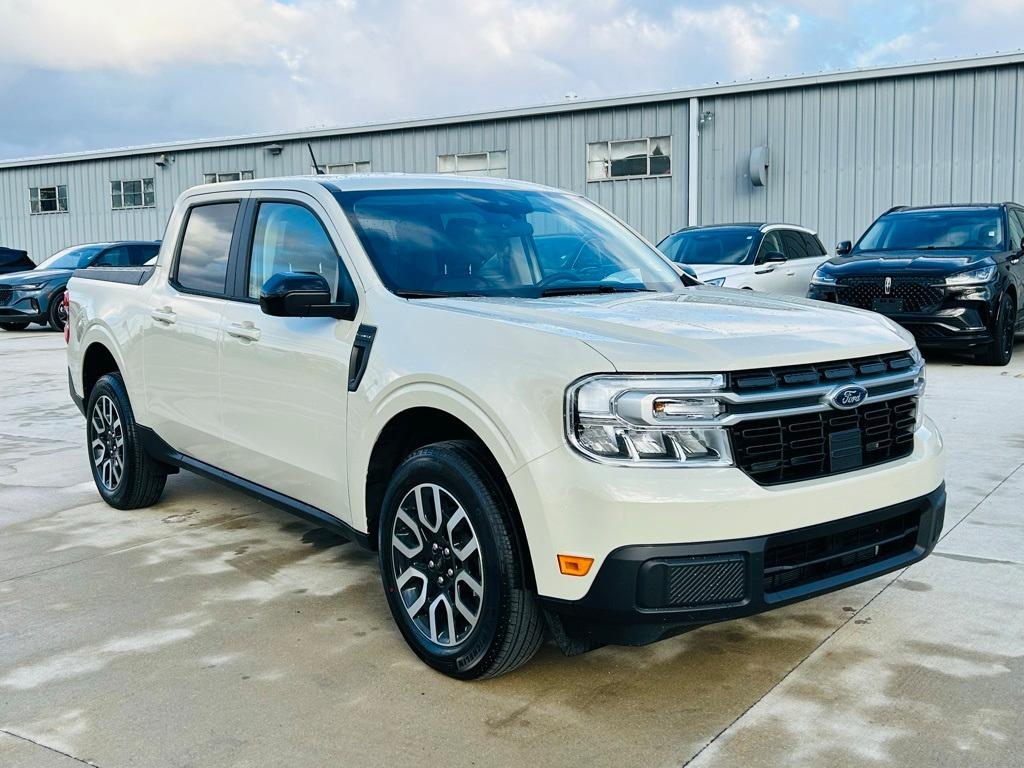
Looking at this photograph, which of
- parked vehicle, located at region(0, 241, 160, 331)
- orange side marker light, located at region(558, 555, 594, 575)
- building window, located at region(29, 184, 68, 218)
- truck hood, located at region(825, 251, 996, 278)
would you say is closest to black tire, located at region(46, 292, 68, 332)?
parked vehicle, located at region(0, 241, 160, 331)

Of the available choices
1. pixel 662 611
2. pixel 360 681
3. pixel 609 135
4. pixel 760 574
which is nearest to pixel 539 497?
pixel 662 611

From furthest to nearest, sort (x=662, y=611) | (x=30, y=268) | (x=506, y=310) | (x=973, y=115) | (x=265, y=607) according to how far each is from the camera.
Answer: (x=30, y=268) < (x=973, y=115) < (x=265, y=607) < (x=506, y=310) < (x=662, y=611)

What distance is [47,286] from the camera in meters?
18.7

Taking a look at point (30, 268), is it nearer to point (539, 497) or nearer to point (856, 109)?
point (856, 109)

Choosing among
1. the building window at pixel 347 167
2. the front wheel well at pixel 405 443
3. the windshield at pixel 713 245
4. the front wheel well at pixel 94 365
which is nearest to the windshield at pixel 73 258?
the building window at pixel 347 167

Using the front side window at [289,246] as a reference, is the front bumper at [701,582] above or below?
below

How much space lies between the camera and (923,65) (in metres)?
19.3

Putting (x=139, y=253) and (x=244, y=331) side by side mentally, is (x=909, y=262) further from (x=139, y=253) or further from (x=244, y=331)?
(x=139, y=253)

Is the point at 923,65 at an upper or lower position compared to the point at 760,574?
upper

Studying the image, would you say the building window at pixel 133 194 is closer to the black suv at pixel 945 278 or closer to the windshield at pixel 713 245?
the windshield at pixel 713 245

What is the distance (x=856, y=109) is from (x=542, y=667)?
1884 centimetres

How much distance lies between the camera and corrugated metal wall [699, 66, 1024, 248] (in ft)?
62.5

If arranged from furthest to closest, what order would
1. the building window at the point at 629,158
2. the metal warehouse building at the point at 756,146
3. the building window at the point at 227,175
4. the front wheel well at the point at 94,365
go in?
the building window at the point at 227,175
the building window at the point at 629,158
the metal warehouse building at the point at 756,146
the front wheel well at the point at 94,365

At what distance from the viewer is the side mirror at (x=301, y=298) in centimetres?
371
